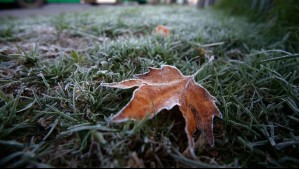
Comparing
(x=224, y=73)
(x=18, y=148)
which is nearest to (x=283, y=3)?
(x=224, y=73)

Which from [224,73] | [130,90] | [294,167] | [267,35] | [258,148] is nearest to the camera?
[294,167]

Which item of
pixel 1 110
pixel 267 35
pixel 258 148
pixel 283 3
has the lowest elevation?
pixel 258 148

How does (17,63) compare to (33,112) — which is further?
A: (17,63)

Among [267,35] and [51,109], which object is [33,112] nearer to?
[51,109]

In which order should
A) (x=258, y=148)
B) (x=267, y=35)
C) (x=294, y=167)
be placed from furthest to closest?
1. (x=267, y=35)
2. (x=258, y=148)
3. (x=294, y=167)

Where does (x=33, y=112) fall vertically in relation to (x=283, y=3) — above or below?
below

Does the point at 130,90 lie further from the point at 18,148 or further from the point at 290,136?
the point at 290,136
